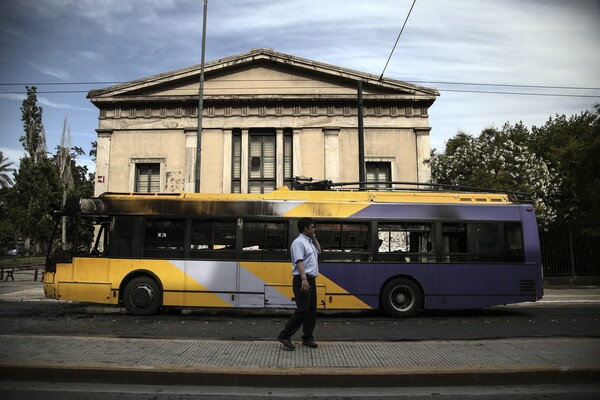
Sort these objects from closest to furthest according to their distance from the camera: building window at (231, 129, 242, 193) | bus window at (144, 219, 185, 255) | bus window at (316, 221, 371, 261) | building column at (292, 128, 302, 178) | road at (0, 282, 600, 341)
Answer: road at (0, 282, 600, 341) < bus window at (316, 221, 371, 261) < bus window at (144, 219, 185, 255) < building column at (292, 128, 302, 178) < building window at (231, 129, 242, 193)

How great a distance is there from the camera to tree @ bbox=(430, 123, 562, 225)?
20202 mm

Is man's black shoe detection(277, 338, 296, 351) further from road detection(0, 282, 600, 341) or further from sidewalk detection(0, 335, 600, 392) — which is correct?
road detection(0, 282, 600, 341)

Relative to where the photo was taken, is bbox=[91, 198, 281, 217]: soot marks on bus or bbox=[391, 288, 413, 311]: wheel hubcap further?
bbox=[91, 198, 281, 217]: soot marks on bus

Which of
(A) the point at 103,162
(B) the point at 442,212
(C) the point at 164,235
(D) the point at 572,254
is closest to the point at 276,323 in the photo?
(C) the point at 164,235

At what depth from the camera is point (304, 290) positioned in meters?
6.17

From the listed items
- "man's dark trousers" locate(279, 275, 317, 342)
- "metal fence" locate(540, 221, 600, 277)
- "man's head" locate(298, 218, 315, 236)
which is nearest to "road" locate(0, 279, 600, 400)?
"man's dark trousers" locate(279, 275, 317, 342)

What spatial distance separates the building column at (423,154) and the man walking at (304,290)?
17.0 meters

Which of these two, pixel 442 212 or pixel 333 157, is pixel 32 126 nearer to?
pixel 333 157

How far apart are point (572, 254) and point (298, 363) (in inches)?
822

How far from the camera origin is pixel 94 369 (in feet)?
17.0

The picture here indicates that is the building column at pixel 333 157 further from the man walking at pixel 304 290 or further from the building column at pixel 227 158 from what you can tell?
the man walking at pixel 304 290

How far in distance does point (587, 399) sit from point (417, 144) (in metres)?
19.0

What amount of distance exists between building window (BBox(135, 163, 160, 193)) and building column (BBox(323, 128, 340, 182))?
8.91 meters

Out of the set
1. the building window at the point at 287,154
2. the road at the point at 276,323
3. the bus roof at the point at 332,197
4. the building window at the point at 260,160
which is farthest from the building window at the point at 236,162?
the bus roof at the point at 332,197
